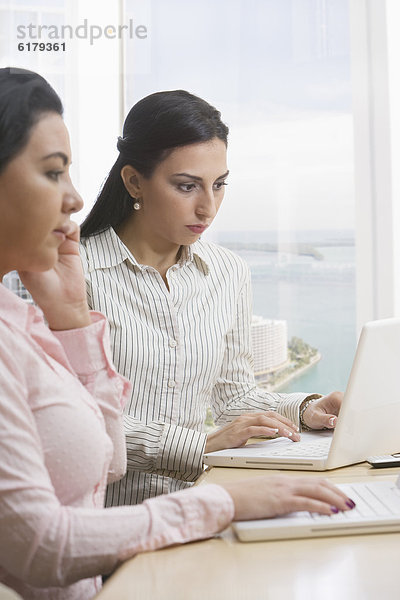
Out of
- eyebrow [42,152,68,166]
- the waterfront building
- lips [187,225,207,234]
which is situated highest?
eyebrow [42,152,68,166]

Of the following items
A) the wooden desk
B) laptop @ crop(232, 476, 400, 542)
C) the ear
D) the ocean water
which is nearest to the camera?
the wooden desk

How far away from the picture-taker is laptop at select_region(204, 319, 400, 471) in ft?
4.64

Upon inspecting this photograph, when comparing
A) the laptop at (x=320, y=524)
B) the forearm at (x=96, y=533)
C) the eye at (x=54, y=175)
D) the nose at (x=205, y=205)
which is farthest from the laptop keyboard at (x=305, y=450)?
the eye at (x=54, y=175)

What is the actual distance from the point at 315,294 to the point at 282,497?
263 cm

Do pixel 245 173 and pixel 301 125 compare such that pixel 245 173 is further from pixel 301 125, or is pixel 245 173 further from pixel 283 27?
pixel 283 27

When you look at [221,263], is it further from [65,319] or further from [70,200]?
[70,200]

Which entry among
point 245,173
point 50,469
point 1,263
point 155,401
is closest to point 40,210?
point 1,263

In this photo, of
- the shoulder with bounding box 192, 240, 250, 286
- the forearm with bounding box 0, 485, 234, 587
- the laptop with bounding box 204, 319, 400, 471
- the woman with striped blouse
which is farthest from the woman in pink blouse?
the shoulder with bounding box 192, 240, 250, 286

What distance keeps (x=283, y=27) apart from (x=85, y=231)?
2.09 m

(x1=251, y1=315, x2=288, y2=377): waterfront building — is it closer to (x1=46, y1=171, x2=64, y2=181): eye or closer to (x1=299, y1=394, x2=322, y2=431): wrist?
(x1=299, y1=394, x2=322, y2=431): wrist

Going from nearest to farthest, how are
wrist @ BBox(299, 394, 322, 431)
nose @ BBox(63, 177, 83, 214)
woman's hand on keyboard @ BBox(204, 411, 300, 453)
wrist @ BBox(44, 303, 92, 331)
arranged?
nose @ BBox(63, 177, 83, 214)
wrist @ BBox(44, 303, 92, 331)
woman's hand on keyboard @ BBox(204, 411, 300, 453)
wrist @ BBox(299, 394, 322, 431)

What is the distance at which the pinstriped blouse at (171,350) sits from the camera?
1.68 m

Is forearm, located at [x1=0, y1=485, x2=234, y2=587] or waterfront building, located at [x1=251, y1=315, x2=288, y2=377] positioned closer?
forearm, located at [x1=0, y1=485, x2=234, y2=587]

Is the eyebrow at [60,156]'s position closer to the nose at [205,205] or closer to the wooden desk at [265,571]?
the wooden desk at [265,571]
